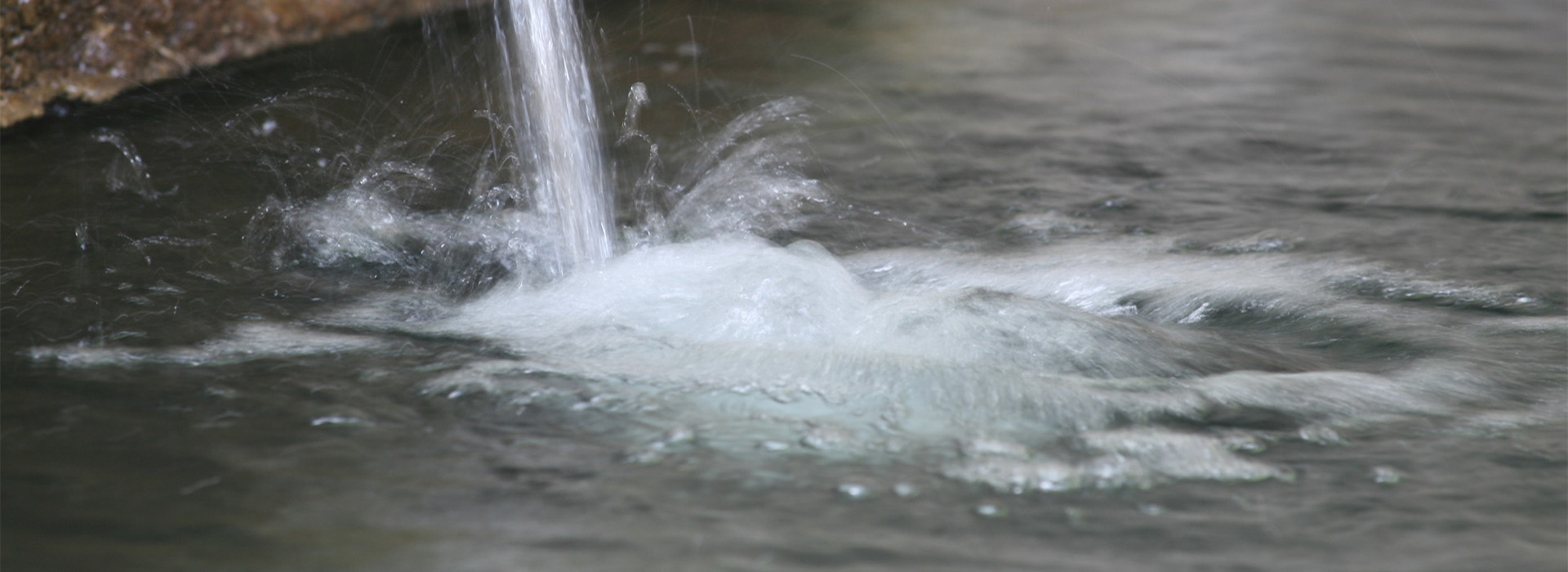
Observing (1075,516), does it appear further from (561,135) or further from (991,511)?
(561,135)

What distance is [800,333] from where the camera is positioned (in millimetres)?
2305

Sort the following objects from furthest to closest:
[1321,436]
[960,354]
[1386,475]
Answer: [960,354], [1321,436], [1386,475]

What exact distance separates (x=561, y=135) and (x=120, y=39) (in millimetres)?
2023

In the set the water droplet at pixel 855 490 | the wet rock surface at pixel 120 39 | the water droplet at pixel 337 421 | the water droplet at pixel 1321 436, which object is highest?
the wet rock surface at pixel 120 39

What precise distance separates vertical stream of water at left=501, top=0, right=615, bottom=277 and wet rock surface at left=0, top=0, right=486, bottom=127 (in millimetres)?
1675

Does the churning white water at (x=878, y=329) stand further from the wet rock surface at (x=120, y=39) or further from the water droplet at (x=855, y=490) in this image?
the wet rock surface at (x=120, y=39)

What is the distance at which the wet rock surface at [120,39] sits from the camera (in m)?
4.00

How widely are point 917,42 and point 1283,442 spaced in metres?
4.19

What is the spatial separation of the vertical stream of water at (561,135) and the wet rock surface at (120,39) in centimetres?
168

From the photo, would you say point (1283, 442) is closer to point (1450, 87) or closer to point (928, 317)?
point (928, 317)

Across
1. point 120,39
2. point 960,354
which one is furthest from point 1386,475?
point 120,39

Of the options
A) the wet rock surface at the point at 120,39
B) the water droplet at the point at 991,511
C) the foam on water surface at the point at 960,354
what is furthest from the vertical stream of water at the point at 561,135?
the wet rock surface at the point at 120,39

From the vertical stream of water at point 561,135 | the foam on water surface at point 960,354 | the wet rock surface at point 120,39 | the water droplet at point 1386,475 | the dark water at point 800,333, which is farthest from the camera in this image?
the wet rock surface at point 120,39

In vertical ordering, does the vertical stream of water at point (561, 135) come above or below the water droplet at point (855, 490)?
above
